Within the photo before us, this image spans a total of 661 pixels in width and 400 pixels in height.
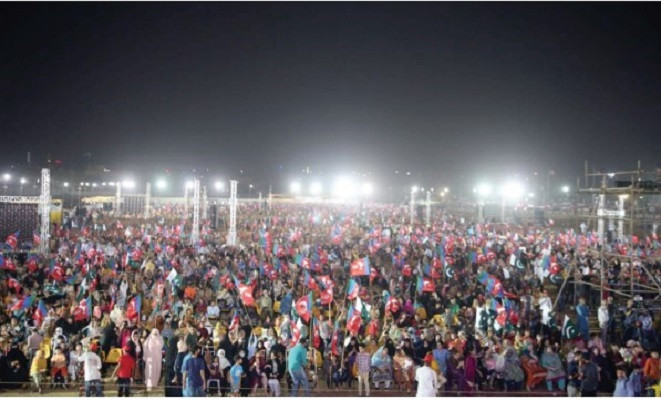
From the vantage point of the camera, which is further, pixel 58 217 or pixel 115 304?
pixel 58 217

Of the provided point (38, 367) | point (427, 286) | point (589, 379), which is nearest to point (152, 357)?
→ point (38, 367)

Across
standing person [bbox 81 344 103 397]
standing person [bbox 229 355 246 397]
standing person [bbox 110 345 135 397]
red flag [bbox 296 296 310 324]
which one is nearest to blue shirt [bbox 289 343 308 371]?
standing person [bbox 229 355 246 397]

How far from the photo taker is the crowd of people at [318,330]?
9.02 metres

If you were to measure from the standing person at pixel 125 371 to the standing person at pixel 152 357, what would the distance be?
11.4 inches

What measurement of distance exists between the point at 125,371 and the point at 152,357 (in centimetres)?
52

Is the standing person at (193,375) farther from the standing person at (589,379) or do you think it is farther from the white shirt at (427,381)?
the standing person at (589,379)

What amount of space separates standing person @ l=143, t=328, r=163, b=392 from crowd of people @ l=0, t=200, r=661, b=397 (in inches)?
1.0

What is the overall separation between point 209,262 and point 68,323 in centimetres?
713

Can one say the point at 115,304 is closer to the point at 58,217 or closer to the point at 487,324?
the point at 487,324

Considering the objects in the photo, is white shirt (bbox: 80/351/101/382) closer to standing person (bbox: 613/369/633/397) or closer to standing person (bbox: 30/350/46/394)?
standing person (bbox: 30/350/46/394)

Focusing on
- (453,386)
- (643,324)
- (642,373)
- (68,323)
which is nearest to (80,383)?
(68,323)

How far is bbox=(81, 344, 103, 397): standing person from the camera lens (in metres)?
8.62

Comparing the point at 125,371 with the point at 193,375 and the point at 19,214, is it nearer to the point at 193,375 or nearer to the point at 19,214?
the point at 193,375

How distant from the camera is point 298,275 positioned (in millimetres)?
17172
